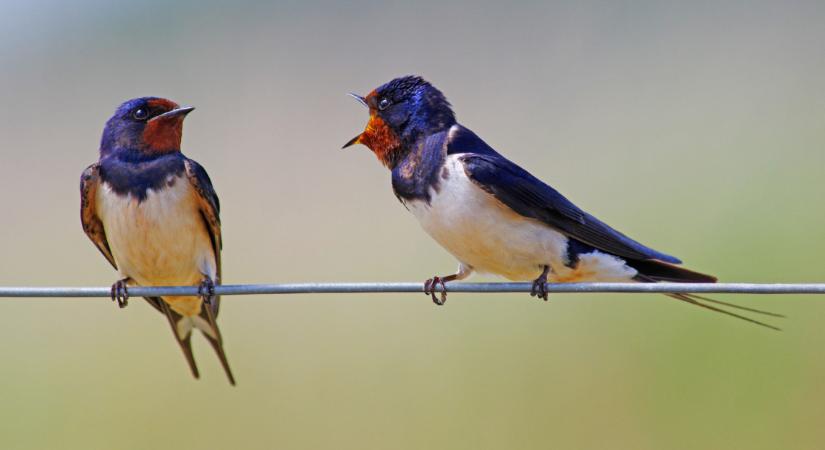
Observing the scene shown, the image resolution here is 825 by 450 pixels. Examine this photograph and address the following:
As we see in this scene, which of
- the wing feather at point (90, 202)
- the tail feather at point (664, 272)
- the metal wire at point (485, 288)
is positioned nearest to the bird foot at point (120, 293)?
the wing feather at point (90, 202)

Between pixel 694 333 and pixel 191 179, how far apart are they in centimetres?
597

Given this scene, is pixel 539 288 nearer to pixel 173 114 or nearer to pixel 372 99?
pixel 372 99

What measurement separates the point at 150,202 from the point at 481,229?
1018 millimetres

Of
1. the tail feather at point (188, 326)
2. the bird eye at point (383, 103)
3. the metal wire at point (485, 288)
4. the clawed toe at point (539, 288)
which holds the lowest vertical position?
the tail feather at point (188, 326)

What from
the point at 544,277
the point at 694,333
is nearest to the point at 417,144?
the point at 544,277

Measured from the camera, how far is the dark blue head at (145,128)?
3.45 metres

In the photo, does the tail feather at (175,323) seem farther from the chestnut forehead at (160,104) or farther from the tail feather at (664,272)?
the tail feather at (664,272)

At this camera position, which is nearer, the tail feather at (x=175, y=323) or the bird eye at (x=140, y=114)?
the bird eye at (x=140, y=114)

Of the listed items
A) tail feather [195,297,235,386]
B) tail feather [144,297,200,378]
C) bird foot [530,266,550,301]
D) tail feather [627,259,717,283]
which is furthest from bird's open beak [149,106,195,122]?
tail feather [627,259,717,283]

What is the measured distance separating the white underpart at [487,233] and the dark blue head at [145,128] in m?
0.80

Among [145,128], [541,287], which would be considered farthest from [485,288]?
[145,128]

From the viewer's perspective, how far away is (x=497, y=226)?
10.5 feet

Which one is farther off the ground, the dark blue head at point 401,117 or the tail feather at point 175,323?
the dark blue head at point 401,117

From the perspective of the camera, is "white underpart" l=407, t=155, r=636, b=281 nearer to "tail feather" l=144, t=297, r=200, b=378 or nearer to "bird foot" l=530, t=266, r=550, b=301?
"bird foot" l=530, t=266, r=550, b=301
